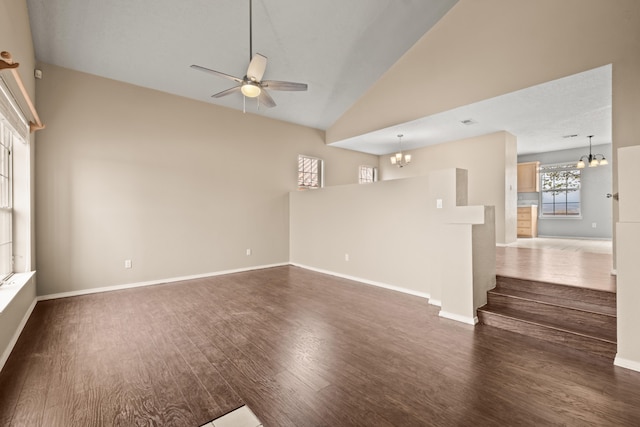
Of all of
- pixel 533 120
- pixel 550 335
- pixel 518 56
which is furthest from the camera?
pixel 533 120

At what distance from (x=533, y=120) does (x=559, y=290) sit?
391cm

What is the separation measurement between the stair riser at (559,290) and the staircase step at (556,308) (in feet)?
0.15

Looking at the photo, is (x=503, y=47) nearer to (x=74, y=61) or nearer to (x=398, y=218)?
(x=398, y=218)

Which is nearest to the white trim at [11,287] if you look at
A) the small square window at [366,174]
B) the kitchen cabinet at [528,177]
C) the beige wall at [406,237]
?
the beige wall at [406,237]

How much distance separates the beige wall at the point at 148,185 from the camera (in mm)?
4164

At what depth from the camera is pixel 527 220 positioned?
8.54m

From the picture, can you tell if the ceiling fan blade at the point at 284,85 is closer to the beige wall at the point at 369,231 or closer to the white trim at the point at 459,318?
the beige wall at the point at 369,231

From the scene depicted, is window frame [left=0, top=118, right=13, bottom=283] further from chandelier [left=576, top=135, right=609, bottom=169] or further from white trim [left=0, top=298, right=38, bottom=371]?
chandelier [left=576, top=135, right=609, bottom=169]

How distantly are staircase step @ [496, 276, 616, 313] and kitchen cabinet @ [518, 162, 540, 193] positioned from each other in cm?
658

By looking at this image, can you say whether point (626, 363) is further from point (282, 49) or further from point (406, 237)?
point (282, 49)

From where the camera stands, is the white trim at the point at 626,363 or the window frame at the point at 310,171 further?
the window frame at the point at 310,171

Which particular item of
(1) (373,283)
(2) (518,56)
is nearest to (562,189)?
(2) (518,56)

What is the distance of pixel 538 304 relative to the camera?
10.0 ft

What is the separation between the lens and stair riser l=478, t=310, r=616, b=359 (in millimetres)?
2441
